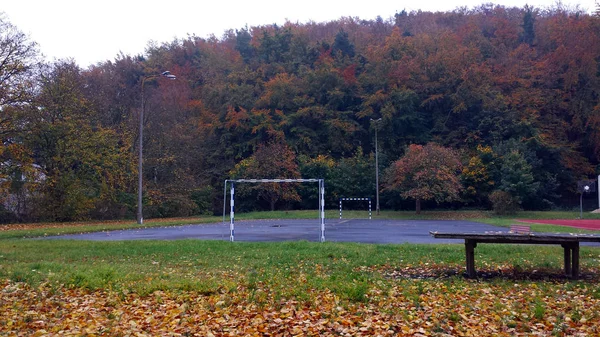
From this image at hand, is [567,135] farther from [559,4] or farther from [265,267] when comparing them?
[265,267]

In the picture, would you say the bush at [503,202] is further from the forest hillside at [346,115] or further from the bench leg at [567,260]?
the bench leg at [567,260]

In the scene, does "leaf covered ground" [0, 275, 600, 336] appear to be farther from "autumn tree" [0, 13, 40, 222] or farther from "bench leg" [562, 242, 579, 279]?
"autumn tree" [0, 13, 40, 222]

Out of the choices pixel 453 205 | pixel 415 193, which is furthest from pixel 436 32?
pixel 415 193

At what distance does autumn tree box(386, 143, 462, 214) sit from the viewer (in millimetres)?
49156

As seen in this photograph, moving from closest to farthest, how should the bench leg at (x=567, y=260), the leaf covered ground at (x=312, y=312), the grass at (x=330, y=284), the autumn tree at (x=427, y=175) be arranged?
the leaf covered ground at (x=312, y=312) < the grass at (x=330, y=284) < the bench leg at (x=567, y=260) < the autumn tree at (x=427, y=175)

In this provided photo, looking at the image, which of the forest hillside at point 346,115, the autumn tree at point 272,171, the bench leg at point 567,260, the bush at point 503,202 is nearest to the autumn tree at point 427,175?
the forest hillside at point 346,115

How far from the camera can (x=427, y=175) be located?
49.4 m

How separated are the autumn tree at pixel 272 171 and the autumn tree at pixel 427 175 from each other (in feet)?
31.8

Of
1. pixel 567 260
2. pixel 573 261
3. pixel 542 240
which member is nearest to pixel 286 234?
pixel 567 260

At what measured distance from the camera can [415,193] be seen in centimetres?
4912

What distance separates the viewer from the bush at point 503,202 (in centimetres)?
4966

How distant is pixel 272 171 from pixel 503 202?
68.5 feet

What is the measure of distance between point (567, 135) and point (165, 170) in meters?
43.0

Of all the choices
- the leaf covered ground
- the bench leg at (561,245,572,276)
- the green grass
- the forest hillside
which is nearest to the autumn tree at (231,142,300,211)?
the forest hillside
